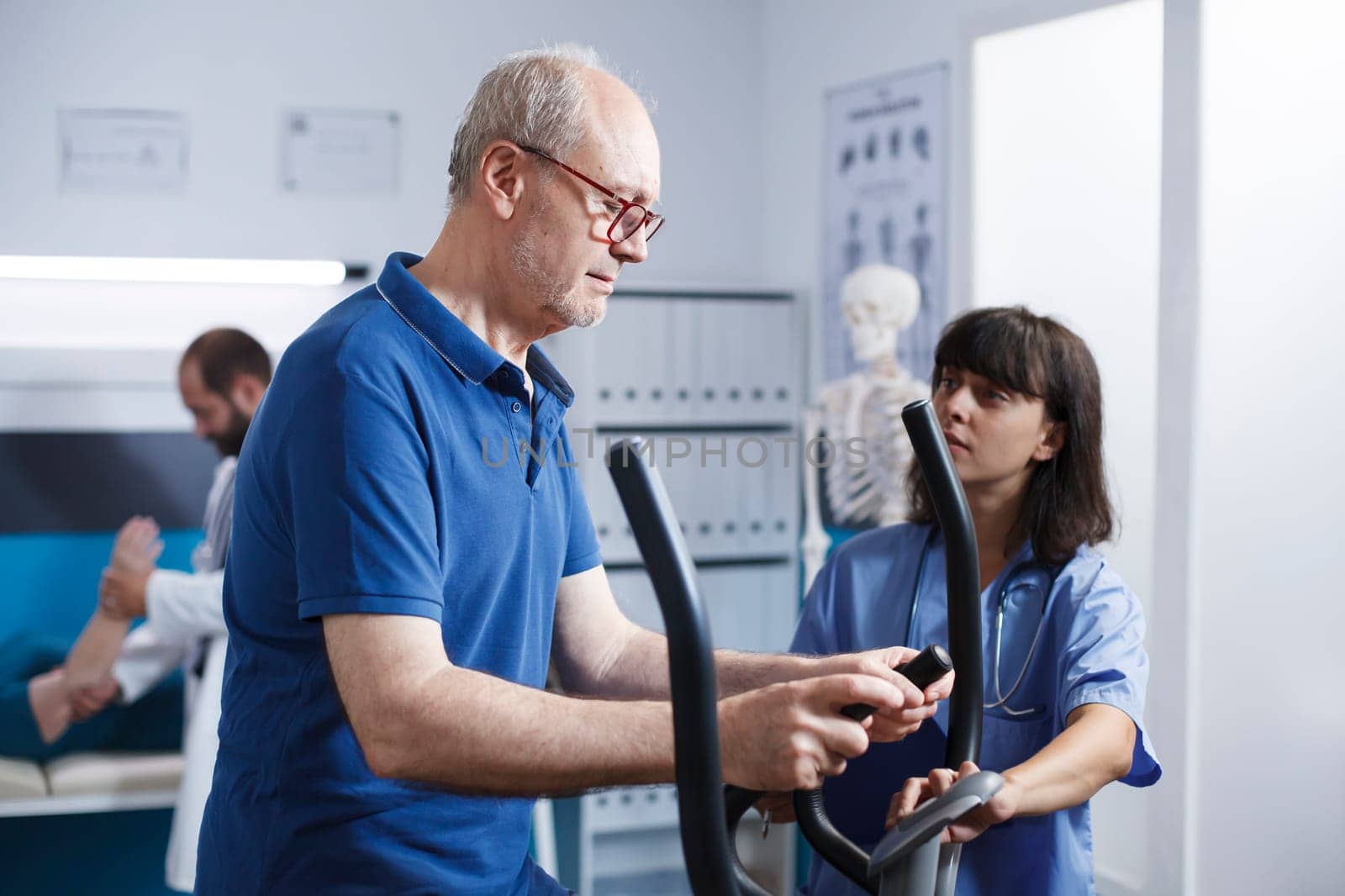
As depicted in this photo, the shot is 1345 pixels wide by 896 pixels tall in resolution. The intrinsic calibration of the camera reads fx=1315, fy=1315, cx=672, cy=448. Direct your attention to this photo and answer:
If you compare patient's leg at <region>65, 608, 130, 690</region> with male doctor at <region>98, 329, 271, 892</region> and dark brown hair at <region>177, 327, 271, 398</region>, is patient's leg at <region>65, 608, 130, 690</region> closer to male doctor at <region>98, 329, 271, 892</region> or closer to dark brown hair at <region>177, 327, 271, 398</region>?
male doctor at <region>98, 329, 271, 892</region>

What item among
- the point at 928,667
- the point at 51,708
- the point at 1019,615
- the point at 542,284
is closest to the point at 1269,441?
the point at 1019,615

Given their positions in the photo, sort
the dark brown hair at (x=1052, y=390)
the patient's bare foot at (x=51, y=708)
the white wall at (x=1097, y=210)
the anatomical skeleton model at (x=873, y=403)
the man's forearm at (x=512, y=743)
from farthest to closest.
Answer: the anatomical skeleton model at (x=873, y=403) → the patient's bare foot at (x=51, y=708) → the white wall at (x=1097, y=210) → the dark brown hair at (x=1052, y=390) → the man's forearm at (x=512, y=743)

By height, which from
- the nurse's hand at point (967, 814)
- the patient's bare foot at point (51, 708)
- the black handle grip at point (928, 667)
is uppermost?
the black handle grip at point (928, 667)

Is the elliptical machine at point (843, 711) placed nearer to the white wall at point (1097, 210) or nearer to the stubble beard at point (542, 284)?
the stubble beard at point (542, 284)

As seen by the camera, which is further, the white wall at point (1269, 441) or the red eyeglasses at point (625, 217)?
the white wall at point (1269, 441)

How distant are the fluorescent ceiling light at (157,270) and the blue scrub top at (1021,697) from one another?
1918 millimetres

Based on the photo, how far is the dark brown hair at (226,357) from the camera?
2.97 m

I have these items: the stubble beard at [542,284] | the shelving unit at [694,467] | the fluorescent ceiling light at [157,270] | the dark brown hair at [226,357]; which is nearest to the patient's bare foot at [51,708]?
the dark brown hair at [226,357]

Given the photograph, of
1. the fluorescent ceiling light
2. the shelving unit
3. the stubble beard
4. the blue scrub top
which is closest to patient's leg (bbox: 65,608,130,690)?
the fluorescent ceiling light

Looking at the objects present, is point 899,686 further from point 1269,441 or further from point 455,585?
point 1269,441

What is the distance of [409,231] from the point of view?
11.7 ft

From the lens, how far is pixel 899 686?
3.47 ft

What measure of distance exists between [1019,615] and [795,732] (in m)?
0.89

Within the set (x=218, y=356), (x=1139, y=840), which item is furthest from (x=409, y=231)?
(x=1139, y=840)
